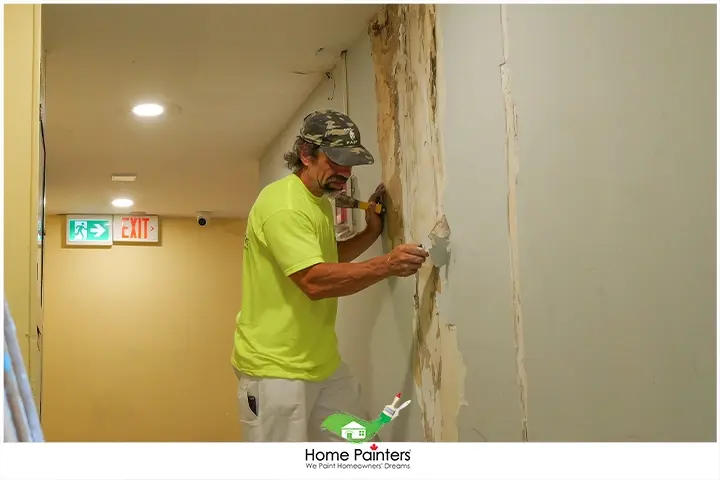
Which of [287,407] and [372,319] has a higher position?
[372,319]

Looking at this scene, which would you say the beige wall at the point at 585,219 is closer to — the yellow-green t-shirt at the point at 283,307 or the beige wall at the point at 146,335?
the yellow-green t-shirt at the point at 283,307

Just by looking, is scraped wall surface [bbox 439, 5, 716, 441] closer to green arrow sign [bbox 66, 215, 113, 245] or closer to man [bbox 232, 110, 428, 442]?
man [bbox 232, 110, 428, 442]

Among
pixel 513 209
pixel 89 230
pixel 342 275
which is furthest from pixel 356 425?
pixel 89 230

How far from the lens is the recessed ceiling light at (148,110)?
229cm

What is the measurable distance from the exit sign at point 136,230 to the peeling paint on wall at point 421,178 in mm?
3134

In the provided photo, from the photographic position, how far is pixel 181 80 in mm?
2059

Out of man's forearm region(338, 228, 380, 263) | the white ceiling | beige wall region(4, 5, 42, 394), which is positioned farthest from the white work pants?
the white ceiling

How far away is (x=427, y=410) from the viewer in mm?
1361

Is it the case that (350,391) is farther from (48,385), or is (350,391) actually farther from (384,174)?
(48,385)

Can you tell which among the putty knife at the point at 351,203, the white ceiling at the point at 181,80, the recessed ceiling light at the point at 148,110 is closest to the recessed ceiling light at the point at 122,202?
the white ceiling at the point at 181,80

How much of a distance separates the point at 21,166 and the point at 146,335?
346cm

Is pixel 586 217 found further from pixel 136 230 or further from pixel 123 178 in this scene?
pixel 136 230
